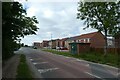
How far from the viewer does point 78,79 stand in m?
14.6

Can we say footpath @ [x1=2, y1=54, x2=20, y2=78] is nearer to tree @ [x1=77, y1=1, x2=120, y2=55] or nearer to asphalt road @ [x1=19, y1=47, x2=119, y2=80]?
asphalt road @ [x1=19, y1=47, x2=119, y2=80]

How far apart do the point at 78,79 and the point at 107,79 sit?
1.60 m

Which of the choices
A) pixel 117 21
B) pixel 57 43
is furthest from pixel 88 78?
pixel 57 43

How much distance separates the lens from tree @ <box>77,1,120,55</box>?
128 feet

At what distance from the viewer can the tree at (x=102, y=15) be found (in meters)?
39.0

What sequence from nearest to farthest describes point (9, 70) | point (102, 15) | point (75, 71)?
point (75, 71) → point (9, 70) → point (102, 15)

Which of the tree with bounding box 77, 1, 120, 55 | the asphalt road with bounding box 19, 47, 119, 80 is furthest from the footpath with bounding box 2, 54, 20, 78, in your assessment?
the tree with bounding box 77, 1, 120, 55

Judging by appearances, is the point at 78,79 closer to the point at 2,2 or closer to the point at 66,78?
the point at 66,78

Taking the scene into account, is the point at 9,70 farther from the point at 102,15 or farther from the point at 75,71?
the point at 102,15

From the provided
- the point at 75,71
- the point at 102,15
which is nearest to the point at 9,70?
the point at 75,71

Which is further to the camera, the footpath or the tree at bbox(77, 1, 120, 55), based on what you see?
the tree at bbox(77, 1, 120, 55)

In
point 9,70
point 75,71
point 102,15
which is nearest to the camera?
point 75,71

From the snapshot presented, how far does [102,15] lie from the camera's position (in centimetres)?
4281

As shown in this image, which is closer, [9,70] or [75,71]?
[75,71]
